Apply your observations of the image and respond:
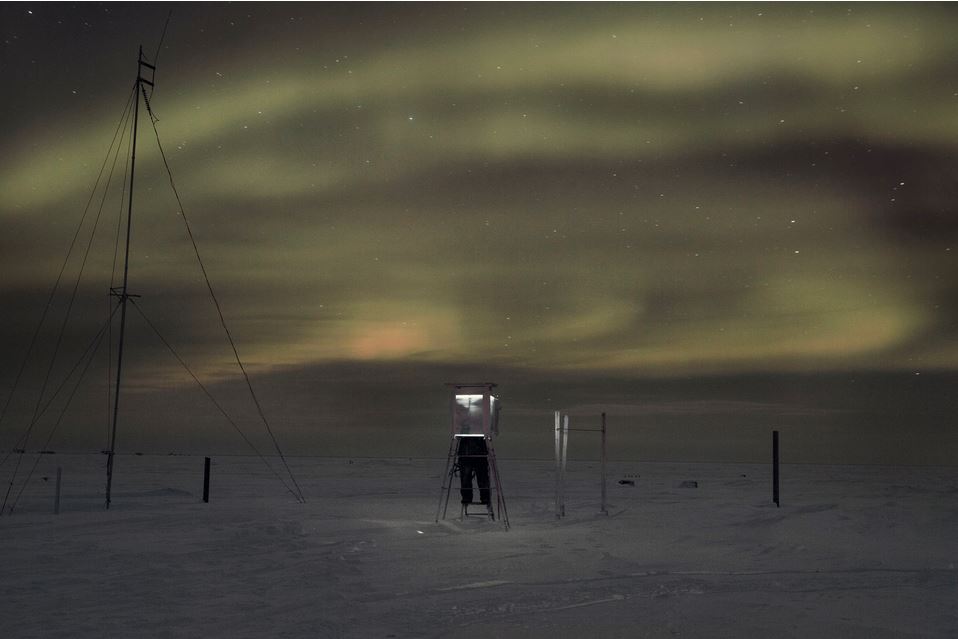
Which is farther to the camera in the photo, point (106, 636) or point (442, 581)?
point (442, 581)

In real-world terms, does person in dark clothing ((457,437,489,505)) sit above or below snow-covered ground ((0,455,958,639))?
above

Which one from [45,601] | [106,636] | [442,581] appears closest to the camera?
[106,636]

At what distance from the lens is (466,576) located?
41.9 ft

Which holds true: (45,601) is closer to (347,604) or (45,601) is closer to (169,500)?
(347,604)

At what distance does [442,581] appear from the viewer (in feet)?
40.3

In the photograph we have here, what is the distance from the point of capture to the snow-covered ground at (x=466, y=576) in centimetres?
946

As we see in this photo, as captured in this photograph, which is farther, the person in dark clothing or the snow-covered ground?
the person in dark clothing

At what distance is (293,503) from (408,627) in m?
19.4

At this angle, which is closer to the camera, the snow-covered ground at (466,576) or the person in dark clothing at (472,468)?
the snow-covered ground at (466,576)

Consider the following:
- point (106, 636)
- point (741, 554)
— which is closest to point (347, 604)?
point (106, 636)

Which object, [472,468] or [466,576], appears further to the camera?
[472,468]

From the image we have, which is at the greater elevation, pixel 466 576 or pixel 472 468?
pixel 472 468

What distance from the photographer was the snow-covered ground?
31.0ft

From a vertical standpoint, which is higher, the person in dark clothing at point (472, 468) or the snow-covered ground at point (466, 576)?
the person in dark clothing at point (472, 468)
